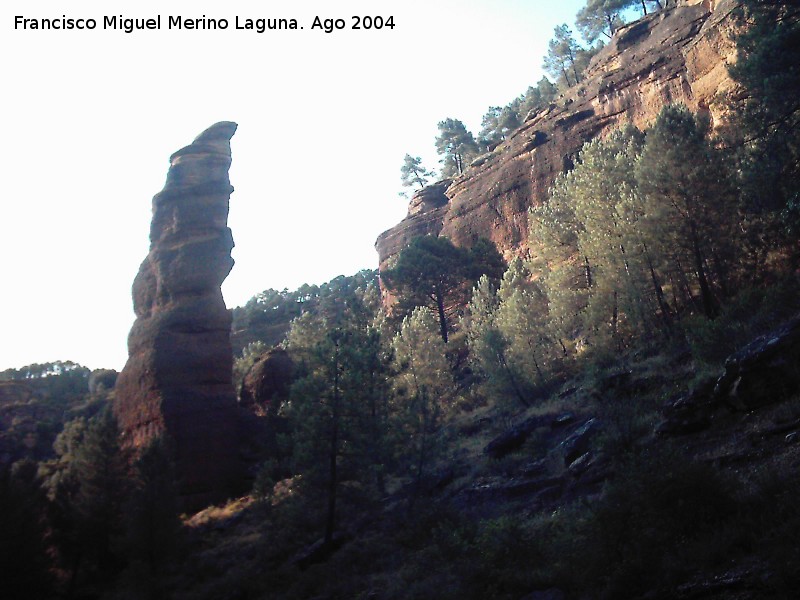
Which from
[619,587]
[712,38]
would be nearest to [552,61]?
[712,38]

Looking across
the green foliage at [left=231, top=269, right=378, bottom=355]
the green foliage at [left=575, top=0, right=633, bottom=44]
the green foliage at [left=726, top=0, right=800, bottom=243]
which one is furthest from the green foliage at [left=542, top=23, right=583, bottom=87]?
the green foliage at [left=726, top=0, right=800, bottom=243]

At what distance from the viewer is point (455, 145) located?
87125mm

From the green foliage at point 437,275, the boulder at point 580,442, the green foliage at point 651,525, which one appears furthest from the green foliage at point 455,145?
the green foliage at point 651,525

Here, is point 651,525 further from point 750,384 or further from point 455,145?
point 455,145

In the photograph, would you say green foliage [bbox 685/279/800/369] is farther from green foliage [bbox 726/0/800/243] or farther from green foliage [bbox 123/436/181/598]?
green foliage [bbox 123/436/181/598]

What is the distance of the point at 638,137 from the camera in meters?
40.3

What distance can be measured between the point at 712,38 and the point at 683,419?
3831 cm

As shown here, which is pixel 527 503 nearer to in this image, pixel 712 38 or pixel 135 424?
pixel 135 424

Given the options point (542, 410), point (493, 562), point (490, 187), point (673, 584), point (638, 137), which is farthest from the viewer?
point (490, 187)

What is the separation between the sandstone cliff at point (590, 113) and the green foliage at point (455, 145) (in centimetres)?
1875

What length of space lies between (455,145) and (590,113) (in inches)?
1339

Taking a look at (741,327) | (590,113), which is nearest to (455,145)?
(590,113)

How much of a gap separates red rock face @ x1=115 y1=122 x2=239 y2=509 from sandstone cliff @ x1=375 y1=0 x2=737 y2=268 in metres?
27.2

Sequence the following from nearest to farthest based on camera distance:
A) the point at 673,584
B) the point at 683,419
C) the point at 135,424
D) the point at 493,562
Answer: the point at 673,584
the point at 493,562
the point at 683,419
the point at 135,424
